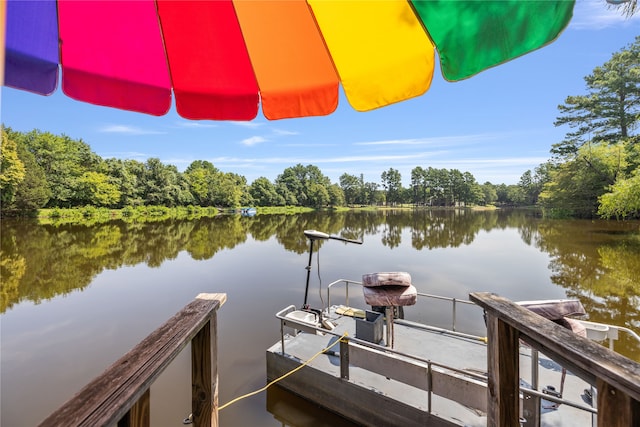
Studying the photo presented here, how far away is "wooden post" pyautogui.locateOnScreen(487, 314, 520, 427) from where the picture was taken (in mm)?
1503

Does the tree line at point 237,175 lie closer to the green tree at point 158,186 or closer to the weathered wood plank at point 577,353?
the green tree at point 158,186

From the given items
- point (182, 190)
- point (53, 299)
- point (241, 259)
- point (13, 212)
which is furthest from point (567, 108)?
point (13, 212)

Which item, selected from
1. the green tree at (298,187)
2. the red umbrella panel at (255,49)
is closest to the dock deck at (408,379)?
the red umbrella panel at (255,49)

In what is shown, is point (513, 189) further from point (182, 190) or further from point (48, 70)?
point (48, 70)

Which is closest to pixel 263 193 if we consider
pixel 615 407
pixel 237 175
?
pixel 237 175

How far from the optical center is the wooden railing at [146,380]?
2.42ft

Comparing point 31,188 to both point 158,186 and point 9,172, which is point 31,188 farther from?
point 158,186

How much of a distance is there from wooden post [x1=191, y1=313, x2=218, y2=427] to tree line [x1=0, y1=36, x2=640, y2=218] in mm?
20851

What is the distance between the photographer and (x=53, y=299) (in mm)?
9336

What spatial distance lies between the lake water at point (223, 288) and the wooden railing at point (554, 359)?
111 inches

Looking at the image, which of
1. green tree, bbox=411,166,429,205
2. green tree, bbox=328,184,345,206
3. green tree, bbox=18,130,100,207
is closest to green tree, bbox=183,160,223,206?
green tree, bbox=18,130,100,207

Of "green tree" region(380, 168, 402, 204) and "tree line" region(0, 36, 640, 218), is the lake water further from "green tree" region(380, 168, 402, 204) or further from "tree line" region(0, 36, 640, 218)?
"green tree" region(380, 168, 402, 204)

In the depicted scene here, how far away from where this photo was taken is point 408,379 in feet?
10.1

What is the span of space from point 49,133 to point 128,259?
108 ft
